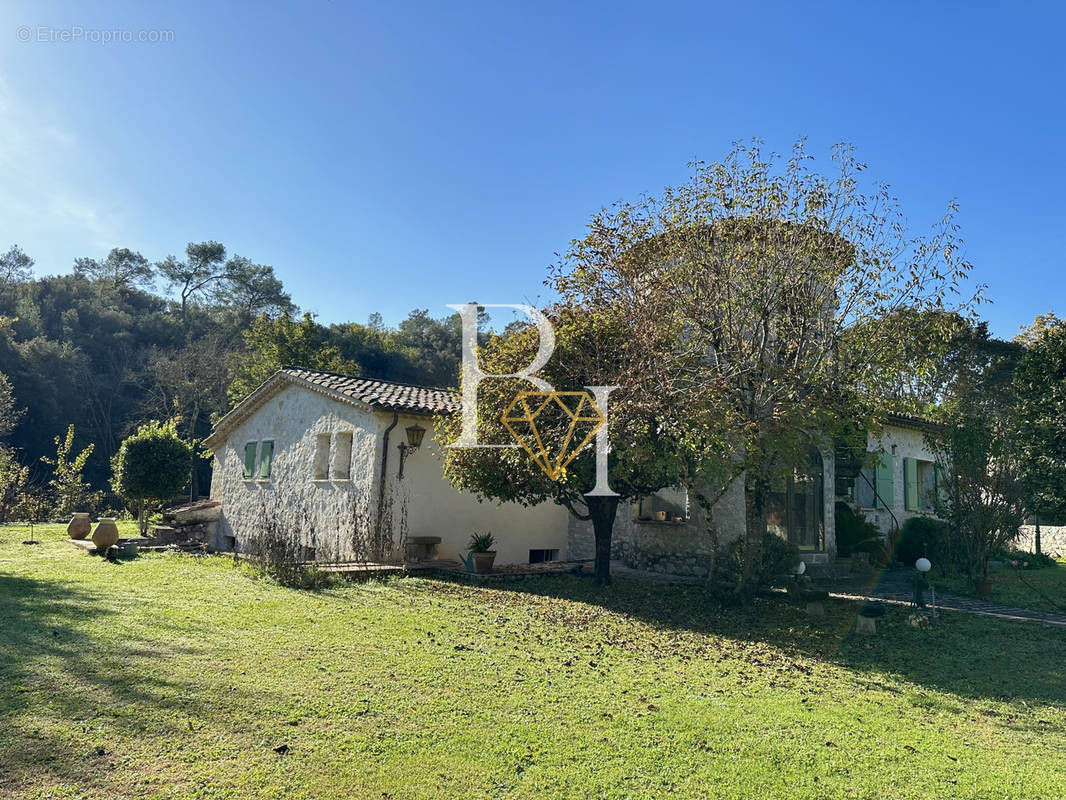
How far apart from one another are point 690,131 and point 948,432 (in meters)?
6.95

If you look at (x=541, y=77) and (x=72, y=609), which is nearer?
(x=72, y=609)

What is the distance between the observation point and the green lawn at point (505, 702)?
13.3 feet

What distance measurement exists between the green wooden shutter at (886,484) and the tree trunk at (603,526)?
748 cm

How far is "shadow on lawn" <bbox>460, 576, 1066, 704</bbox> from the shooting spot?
21.9 ft

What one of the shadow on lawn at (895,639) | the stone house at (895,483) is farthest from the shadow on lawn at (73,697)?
the stone house at (895,483)

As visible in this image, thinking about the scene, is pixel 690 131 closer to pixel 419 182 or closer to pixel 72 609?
pixel 419 182

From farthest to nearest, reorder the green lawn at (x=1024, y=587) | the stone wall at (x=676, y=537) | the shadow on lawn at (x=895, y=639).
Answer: the stone wall at (x=676, y=537) < the green lawn at (x=1024, y=587) < the shadow on lawn at (x=895, y=639)

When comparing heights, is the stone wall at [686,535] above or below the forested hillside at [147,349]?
below

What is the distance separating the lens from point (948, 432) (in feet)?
38.9

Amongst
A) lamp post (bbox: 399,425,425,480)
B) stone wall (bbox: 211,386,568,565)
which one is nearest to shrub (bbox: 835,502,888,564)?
stone wall (bbox: 211,386,568,565)

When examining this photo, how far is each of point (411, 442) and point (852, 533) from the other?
31.8 feet

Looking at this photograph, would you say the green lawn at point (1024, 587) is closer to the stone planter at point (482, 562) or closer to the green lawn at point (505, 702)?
the green lawn at point (505, 702)

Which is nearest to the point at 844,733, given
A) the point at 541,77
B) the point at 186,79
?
the point at 541,77

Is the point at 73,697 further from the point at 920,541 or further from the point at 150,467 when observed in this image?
the point at 920,541
